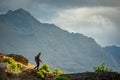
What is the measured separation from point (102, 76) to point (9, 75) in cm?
1404

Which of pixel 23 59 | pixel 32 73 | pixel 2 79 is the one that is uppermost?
pixel 23 59

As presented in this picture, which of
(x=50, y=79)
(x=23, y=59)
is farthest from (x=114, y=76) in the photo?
(x=23, y=59)

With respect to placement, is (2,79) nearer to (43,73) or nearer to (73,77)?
(73,77)

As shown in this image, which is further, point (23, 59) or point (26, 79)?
point (23, 59)

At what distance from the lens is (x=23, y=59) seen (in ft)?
262

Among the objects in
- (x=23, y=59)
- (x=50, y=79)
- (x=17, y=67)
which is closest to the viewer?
(x=50, y=79)

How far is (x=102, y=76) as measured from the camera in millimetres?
51031

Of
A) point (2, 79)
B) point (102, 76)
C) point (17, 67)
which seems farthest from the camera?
point (17, 67)

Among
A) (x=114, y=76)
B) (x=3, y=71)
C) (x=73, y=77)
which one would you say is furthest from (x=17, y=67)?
(x=3, y=71)

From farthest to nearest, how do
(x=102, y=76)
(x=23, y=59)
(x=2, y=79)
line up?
(x=23, y=59) → (x=102, y=76) → (x=2, y=79)

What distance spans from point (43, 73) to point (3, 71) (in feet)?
95.1

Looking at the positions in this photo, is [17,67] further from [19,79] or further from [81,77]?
[81,77]

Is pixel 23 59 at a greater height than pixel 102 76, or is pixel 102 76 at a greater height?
pixel 23 59

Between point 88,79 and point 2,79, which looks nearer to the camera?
point 2,79
